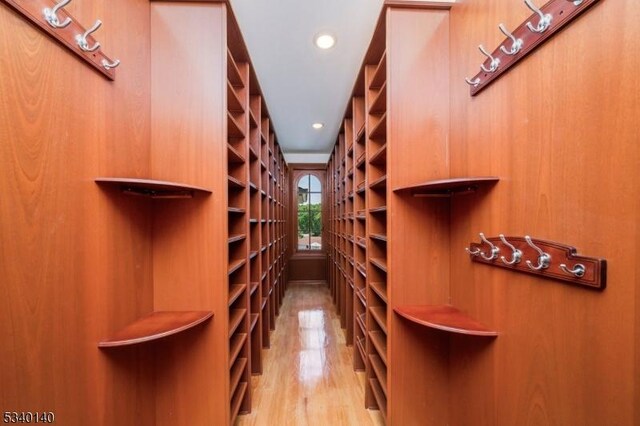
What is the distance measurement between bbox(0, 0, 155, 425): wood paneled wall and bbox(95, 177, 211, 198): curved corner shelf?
5cm

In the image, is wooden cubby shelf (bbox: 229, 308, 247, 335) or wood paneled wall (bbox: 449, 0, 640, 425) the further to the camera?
wooden cubby shelf (bbox: 229, 308, 247, 335)

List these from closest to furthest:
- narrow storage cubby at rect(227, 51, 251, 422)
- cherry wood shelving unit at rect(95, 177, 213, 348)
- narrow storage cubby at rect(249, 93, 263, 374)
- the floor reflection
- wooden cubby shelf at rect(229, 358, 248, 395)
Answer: cherry wood shelving unit at rect(95, 177, 213, 348), wooden cubby shelf at rect(229, 358, 248, 395), narrow storage cubby at rect(227, 51, 251, 422), narrow storage cubby at rect(249, 93, 263, 374), the floor reflection

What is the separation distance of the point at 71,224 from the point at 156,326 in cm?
60

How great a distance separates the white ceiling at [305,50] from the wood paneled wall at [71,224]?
926 millimetres

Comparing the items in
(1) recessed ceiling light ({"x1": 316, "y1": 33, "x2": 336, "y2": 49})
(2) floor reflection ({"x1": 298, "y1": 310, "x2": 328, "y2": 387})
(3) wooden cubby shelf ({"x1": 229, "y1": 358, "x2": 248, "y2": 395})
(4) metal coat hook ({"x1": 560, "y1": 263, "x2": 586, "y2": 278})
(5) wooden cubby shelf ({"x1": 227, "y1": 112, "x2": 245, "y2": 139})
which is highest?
(1) recessed ceiling light ({"x1": 316, "y1": 33, "x2": 336, "y2": 49})

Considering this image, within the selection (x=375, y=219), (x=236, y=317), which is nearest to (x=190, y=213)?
(x=236, y=317)

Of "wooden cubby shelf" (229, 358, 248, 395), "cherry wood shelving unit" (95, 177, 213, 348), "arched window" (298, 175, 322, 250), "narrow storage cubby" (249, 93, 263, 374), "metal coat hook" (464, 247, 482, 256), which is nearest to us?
"cherry wood shelving unit" (95, 177, 213, 348)

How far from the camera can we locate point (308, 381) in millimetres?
2311

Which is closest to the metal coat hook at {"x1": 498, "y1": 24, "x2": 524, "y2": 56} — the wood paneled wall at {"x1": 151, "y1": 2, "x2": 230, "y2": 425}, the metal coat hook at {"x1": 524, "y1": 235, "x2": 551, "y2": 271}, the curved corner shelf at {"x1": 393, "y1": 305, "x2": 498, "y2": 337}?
the metal coat hook at {"x1": 524, "y1": 235, "x2": 551, "y2": 271}

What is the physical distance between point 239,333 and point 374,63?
2364 mm

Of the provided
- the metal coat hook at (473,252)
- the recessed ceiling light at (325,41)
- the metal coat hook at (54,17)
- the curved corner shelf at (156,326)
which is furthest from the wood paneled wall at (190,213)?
the metal coat hook at (473,252)

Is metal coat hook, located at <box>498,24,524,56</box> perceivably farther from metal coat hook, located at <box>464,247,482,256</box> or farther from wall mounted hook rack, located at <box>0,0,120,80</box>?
wall mounted hook rack, located at <box>0,0,120,80</box>

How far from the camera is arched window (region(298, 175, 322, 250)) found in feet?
19.9

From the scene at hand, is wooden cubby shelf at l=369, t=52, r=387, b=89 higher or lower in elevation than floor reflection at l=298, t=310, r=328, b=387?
higher
